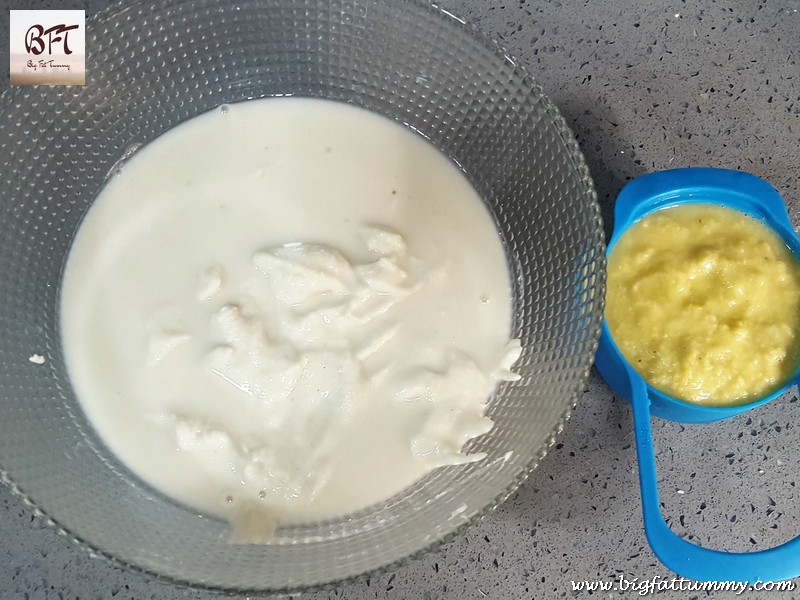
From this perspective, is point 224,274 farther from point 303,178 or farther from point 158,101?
point 158,101

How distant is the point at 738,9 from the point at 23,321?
1162 mm

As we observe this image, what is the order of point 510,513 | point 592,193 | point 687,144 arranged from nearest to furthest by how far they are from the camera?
point 592,193 < point 510,513 < point 687,144

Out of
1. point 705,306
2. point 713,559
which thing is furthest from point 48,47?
point 713,559

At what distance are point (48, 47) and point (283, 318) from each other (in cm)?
53

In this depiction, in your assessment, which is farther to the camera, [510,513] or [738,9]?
[738,9]

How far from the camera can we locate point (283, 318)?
92 centimetres

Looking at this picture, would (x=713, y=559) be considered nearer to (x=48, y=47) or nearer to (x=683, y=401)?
(x=683, y=401)

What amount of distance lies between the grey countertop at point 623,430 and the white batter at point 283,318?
0.17 meters

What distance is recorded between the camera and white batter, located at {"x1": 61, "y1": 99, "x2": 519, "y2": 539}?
887mm

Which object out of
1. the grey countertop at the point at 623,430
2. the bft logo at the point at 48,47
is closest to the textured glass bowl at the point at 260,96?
the bft logo at the point at 48,47

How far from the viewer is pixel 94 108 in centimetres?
99

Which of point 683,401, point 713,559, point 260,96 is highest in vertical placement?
point 260,96

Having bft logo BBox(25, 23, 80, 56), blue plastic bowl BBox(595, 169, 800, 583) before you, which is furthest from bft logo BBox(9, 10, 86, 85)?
blue plastic bowl BBox(595, 169, 800, 583)

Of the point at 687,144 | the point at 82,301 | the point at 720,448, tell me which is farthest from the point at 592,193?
the point at 82,301
